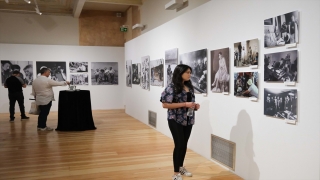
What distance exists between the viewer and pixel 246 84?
4496mm

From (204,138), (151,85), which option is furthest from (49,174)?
(151,85)

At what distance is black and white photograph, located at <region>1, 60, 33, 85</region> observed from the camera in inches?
526

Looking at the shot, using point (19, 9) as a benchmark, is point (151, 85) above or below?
below

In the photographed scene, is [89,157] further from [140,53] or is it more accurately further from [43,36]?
[43,36]

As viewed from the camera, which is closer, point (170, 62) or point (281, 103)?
point (281, 103)

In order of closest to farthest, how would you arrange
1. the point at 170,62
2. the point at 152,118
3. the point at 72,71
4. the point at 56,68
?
the point at 170,62, the point at 152,118, the point at 56,68, the point at 72,71

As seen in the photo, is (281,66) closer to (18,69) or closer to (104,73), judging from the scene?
(104,73)

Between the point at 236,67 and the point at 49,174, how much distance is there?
3642 millimetres

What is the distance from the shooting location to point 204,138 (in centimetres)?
598

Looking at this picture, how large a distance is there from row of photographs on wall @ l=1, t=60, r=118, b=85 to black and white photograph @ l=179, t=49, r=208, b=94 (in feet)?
28.9

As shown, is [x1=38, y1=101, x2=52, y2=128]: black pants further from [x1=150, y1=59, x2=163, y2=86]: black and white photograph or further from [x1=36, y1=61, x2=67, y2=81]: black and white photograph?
[x1=36, y1=61, x2=67, y2=81]: black and white photograph

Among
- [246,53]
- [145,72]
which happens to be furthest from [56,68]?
[246,53]

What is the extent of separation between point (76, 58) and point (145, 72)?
227 inches

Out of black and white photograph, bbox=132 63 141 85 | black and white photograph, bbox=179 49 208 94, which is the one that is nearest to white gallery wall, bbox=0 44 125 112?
black and white photograph, bbox=132 63 141 85
